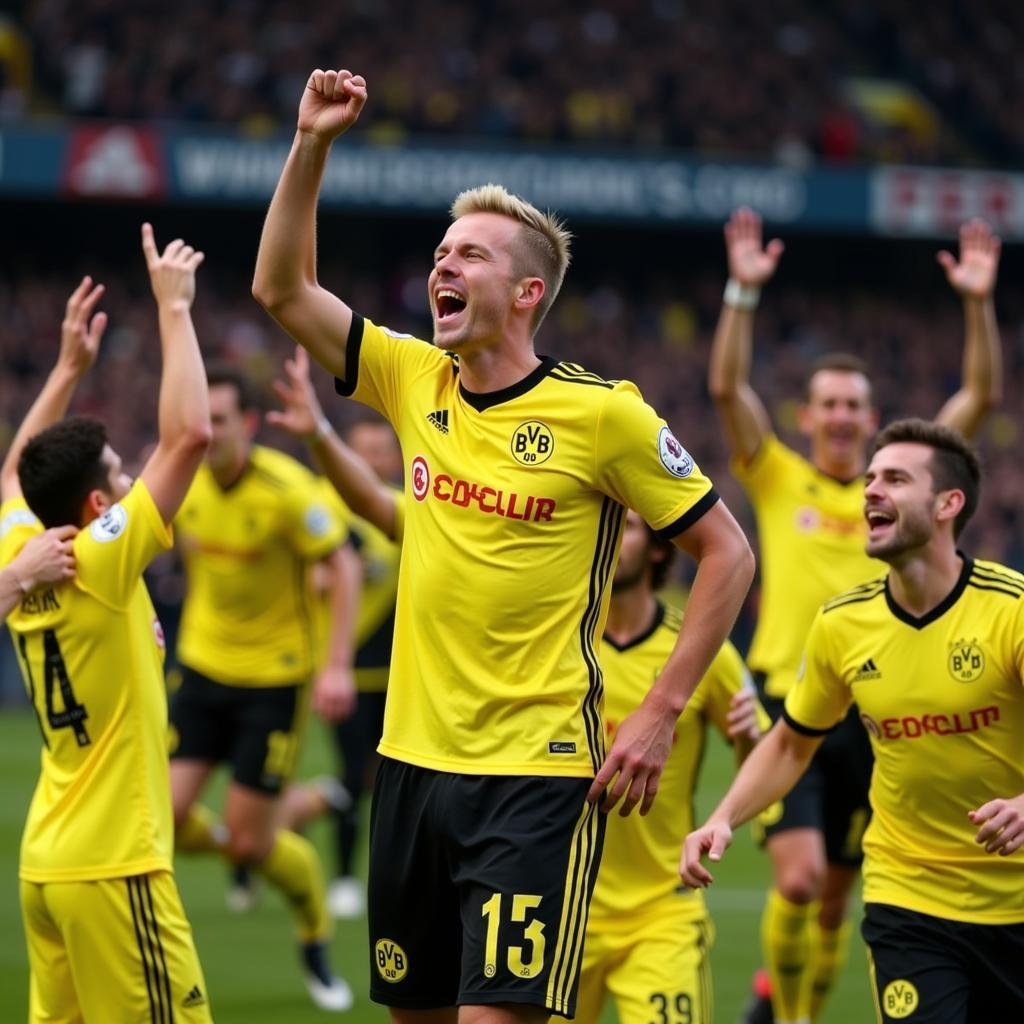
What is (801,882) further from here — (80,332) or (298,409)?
(80,332)

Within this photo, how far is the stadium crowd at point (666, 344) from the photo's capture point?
24.5 m

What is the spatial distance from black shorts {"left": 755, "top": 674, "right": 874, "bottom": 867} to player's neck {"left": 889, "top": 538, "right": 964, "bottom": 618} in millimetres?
2030

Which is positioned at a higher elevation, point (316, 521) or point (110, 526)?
point (316, 521)

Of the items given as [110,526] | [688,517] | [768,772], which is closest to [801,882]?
[768,772]

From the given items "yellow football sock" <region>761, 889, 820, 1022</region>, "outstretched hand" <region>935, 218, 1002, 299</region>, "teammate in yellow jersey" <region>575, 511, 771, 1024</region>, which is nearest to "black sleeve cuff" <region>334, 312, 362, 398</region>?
"teammate in yellow jersey" <region>575, 511, 771, 1024</region>

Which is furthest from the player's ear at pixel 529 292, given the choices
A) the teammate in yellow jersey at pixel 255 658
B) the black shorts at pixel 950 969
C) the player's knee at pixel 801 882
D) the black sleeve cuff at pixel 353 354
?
the teammate in yellow jersey at pixel 255 658

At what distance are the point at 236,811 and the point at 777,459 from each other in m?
2.81

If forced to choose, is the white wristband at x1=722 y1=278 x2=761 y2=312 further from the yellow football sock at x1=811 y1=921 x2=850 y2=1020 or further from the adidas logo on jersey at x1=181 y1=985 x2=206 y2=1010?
the adidas logo on jersey at x1=181 y1=985 x2=206 y2=1010

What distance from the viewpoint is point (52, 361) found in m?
25.0

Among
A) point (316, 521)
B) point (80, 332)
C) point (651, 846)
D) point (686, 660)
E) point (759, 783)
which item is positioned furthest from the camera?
point (316, 521)

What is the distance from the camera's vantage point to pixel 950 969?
5.28m

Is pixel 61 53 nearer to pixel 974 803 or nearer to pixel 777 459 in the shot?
pixel 777 459

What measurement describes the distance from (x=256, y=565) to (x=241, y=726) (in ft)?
2.40

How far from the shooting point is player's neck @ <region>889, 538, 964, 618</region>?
18.3ft
